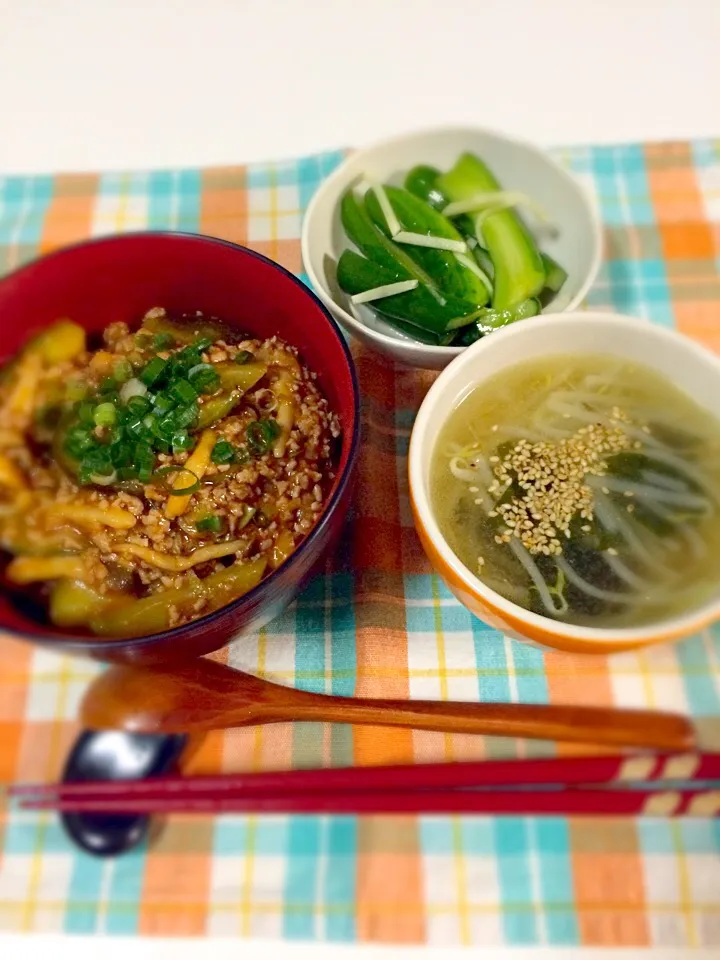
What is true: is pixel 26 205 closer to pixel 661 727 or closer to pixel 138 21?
pixel 138 21

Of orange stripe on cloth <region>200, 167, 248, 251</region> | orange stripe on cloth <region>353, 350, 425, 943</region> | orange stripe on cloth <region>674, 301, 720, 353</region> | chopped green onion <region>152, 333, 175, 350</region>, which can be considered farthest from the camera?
orange stripe on cloth <region>200, 167, 248, 251</region>

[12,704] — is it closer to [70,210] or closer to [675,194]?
[70,210]

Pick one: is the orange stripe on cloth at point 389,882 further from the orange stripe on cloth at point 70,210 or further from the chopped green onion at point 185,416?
the orange stripe on cloth at point 70,210

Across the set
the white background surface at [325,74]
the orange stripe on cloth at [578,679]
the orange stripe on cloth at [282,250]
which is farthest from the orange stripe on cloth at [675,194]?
the orange stripe on cloth at [578,679]

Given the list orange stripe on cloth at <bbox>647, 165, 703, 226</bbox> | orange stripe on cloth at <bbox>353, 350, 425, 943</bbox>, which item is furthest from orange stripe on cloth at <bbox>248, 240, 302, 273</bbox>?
orange stripe on cloth at <bbox>647, 165, 703, 226</bbox>

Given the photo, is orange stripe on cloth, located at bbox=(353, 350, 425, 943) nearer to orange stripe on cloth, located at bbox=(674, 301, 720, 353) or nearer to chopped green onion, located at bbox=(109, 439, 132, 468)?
chopped green onion, located at bbox=(109, 439, 132, 468)

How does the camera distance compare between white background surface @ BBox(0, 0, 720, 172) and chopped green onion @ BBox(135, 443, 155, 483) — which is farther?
white background surface @ BBox(0, 0, 720, 172)

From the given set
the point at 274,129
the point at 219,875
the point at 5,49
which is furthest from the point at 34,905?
the point at 5,49
